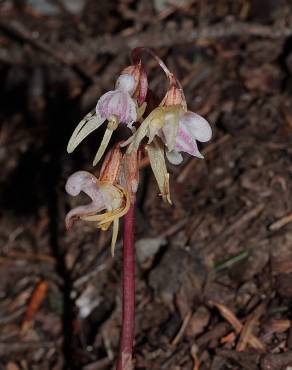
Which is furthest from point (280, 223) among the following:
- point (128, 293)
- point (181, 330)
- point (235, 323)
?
point (128, 293)

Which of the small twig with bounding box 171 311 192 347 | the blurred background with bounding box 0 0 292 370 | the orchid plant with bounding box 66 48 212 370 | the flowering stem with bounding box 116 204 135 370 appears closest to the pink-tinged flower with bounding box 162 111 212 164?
the orchid plant with bounding box 66 48 212 370

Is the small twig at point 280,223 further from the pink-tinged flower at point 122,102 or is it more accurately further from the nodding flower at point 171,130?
the pink-tinged flower at point 122,102

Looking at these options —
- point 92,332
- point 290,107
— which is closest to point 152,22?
point 290,107

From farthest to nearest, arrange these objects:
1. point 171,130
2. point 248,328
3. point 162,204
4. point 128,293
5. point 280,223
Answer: point 162,204 → point 280,223 → point 248,328 → point 128,293 → point 171,130

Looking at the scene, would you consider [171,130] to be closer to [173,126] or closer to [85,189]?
[173,126]

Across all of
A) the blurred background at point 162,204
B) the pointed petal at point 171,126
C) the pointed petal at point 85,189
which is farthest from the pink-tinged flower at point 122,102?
the blurred background at point 162,204

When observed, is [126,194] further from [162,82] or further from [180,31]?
[180,31]

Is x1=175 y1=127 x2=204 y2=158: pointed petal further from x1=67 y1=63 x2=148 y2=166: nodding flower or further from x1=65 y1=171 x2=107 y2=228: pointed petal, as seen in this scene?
x1=65 y1=171 x2=107 y2=228: pointed petal
